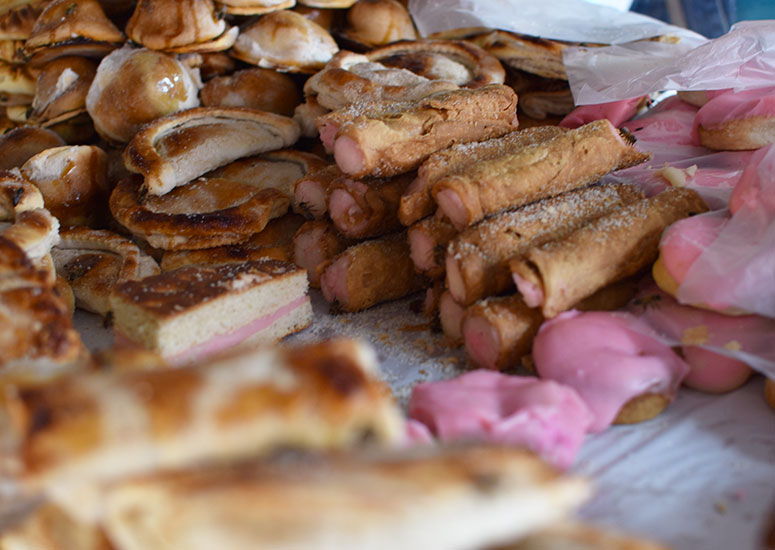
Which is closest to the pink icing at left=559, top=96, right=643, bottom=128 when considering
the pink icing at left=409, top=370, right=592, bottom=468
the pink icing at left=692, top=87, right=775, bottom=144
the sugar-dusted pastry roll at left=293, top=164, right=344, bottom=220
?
the pink icing at left=692, top=87, right=775, bottom=144

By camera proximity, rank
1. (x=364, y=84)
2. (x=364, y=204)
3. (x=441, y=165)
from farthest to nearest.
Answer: (x=364, y=84)
(x=364, y=204)
(x=441, y=165)

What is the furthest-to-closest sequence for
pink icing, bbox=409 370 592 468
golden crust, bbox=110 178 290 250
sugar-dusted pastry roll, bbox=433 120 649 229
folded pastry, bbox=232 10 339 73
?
folded pastry, bbox=232 10 339 73
golden crust, bbox=110 178 290 250
sugar-dusted pastry roll, bbox=433 120 649 229
pink icing, bbox=409 370 592 468

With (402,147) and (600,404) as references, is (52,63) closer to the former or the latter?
(402,147)

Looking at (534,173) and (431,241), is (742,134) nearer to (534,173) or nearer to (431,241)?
(534,173)

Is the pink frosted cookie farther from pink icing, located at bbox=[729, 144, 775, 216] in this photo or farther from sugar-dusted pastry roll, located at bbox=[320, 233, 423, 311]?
sugar-dusted pastry roll, located at bbox=[320, 233, 423, 311]

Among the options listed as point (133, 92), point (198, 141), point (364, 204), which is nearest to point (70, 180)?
point (133, 92)

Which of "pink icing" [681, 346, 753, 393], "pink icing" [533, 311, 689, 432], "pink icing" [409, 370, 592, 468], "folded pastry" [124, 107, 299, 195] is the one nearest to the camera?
"pink icing" [409, 370, 592, 468]
